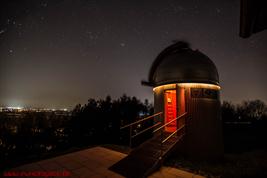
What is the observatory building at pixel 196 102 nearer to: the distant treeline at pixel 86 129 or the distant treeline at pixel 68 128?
the distant treeline at pixel 86 129

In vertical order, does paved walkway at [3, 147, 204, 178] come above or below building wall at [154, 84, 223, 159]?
below

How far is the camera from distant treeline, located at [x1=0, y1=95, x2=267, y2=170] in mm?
11737

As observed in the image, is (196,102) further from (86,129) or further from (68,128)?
(68,128)

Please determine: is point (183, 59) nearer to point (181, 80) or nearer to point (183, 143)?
point (181, 80)

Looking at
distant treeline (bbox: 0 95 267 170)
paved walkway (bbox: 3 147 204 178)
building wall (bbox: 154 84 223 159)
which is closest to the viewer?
paved walkway (bbox: 3 147 204 178)

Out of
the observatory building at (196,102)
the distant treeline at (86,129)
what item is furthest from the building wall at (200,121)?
the distant treeline at (86,129)

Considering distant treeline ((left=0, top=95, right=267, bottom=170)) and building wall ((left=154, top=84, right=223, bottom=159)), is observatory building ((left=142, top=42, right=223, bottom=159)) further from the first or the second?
distant treeline ((left=0, top=95, right=267, bottom=170))

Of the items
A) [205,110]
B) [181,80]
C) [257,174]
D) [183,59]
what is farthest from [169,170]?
[183,59]

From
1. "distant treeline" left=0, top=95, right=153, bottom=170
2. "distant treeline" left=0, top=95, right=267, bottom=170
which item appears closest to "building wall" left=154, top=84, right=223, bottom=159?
"distant treeline" left=0, top=95, right=267, bottom=170

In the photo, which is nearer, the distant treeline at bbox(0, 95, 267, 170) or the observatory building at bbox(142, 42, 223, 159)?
the observatory building at bbox(142, 42, 223, 159)

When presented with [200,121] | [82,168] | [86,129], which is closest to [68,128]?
[86,129]

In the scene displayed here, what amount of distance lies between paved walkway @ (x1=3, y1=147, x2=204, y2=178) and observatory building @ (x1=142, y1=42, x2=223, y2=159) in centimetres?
227

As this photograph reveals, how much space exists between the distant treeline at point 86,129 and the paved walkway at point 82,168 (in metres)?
4.70

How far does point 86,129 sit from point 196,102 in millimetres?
13150
